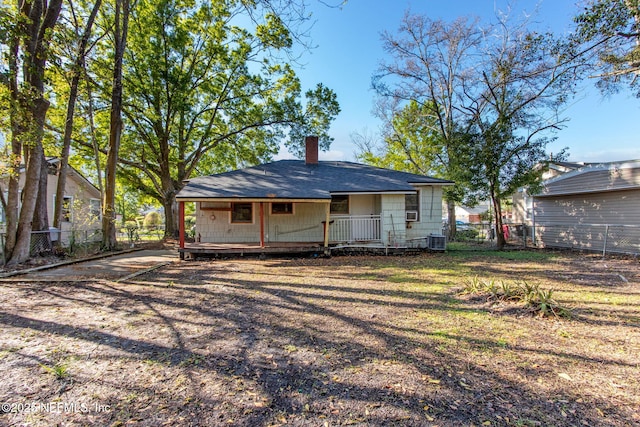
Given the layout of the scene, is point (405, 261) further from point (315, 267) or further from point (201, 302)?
point (201, 302)

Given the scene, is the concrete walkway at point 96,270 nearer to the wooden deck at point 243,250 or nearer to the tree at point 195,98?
the wooden deck at point 243,250

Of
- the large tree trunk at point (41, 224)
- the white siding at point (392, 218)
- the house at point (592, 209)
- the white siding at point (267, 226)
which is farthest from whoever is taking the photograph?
the white siding at point (267, 226)

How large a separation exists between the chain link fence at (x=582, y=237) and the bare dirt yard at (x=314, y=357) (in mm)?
6770

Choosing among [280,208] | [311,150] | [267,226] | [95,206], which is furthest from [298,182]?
[95,206]

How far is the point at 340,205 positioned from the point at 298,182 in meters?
2.00

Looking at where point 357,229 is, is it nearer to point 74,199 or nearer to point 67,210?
point 74,199

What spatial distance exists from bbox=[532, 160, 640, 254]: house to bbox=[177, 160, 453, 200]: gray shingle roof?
5361 mm

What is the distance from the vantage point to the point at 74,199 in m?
15.9

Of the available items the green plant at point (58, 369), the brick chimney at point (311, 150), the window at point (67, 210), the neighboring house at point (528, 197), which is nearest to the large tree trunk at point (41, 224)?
the window at point (67, 210)

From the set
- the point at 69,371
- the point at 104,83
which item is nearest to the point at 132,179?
the point at 104,83

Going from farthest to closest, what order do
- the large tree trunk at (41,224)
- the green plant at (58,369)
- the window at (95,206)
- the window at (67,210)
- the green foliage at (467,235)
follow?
the green foliage at (467,235)
the window at (95,206)
the window at (67,210)
the large tree trunk at (41,224)
the green plant at (58,369)

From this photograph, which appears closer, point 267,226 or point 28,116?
point 28,116

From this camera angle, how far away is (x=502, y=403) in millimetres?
2375

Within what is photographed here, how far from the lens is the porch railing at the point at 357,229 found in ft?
36.9
